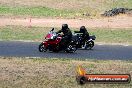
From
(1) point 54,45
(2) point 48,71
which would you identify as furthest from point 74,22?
(2) point 48,71

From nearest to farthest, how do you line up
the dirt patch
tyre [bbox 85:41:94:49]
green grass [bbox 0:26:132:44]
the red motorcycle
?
the red motorcycle → tyre [bbox 85:41:94:49] → green grass [bbox 0:26:132:44] → the dirt patch

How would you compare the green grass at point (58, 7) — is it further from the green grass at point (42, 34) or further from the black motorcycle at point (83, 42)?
the black motorcycle at point (83, 42)

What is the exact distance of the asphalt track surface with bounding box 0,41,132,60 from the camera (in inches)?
944

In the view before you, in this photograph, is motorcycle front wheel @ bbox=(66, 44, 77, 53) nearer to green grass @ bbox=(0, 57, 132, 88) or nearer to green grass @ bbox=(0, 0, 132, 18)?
green grass @ bbox=(0, 57, 132, 88)

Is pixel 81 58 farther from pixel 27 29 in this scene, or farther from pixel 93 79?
pixel 27 29

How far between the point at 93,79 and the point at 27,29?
25.6 metres

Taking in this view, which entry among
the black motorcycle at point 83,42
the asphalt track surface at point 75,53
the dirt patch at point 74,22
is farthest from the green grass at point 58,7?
the black motorcycle at point 83,42

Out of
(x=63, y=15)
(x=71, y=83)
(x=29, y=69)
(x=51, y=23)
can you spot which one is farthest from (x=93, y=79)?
(x=63, y=15)

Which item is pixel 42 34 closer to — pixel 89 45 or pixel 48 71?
pixel 89 45

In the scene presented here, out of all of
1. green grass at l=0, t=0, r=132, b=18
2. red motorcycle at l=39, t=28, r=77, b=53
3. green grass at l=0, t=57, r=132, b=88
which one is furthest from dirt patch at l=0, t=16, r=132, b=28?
green grass at l=0, t=57, r=132, b=88

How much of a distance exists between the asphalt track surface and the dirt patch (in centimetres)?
1183

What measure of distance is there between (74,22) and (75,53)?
17.2m

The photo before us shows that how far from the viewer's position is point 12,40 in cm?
3048

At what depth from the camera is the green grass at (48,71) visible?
16.1 metres
